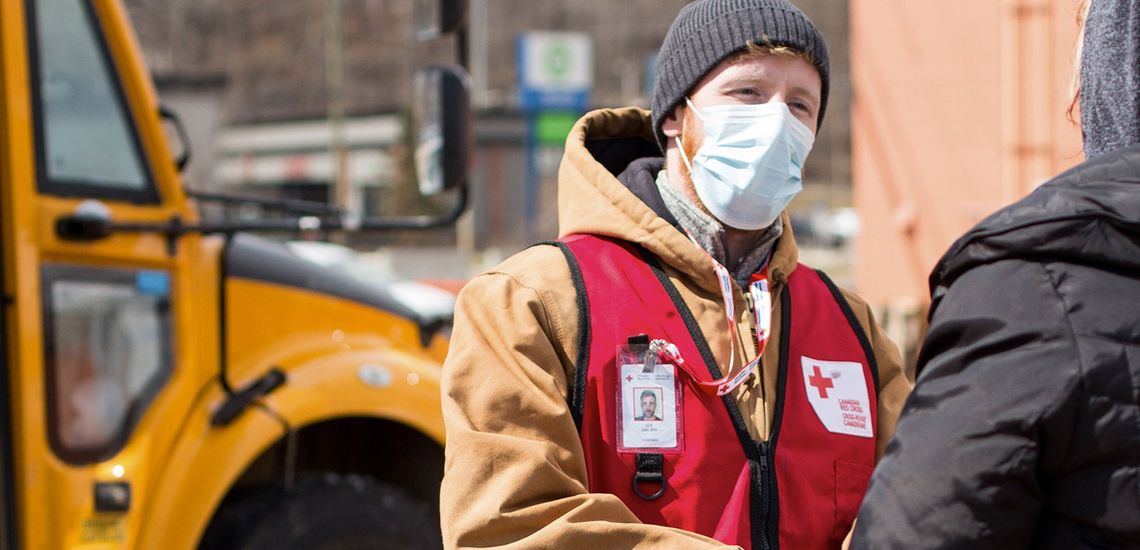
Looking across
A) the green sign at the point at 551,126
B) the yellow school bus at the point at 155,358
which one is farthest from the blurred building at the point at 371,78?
the yellow school bus at the point at 155,358

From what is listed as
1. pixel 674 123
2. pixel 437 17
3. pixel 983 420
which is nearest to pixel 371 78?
pixel 437 17

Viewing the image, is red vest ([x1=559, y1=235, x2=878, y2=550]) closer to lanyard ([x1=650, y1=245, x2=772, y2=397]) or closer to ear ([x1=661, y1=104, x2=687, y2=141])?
lanyard ([x1=650, y1=245, x2=772, y2=397])

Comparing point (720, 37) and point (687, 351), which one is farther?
point (720, 37)

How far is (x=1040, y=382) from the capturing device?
4.35 ft

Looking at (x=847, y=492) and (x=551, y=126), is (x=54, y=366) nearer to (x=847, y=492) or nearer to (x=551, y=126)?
(x=847, y=492)

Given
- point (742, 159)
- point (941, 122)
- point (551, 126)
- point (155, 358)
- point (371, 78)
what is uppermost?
point (371, 78)

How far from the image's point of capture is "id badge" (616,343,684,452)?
6.10ft

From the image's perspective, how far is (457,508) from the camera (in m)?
1.81

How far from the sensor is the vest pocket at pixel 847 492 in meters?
1.95

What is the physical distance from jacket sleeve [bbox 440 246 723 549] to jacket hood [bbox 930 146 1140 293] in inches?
23.4

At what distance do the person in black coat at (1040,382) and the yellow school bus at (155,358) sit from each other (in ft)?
6.90

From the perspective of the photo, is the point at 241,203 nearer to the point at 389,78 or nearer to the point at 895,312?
the point at 895,312

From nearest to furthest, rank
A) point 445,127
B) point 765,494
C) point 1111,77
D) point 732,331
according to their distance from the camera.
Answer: point 1111,77 < point 765,494 < point 732,331 < point 445,127

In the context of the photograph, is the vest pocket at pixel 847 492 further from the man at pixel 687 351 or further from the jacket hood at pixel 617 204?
the jacket hood at pixel 617 204
